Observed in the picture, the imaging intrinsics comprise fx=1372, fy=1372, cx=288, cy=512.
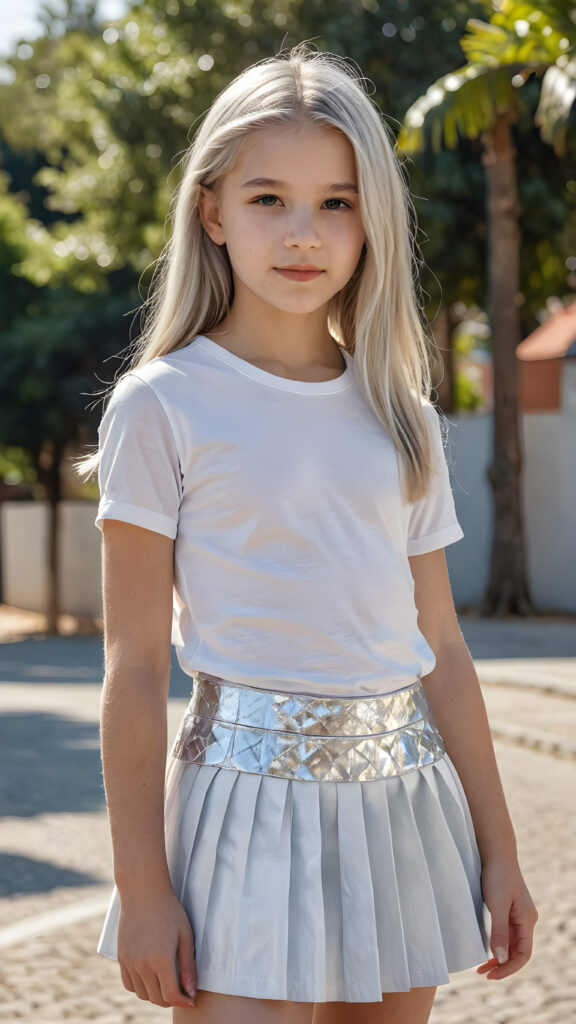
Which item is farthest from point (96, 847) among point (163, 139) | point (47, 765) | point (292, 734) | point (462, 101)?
point (163, 139)

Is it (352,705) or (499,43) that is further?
(499,43)

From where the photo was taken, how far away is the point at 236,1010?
1.81 meters

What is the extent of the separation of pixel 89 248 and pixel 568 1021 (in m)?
19.3

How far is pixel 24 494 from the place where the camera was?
32969mm

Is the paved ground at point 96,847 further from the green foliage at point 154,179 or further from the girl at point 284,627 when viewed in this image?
→ the green foliage at point 154,179

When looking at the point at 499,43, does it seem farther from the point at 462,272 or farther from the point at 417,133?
the point at 462,272

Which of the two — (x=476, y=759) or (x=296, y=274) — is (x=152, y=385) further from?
(x=476, y=759)

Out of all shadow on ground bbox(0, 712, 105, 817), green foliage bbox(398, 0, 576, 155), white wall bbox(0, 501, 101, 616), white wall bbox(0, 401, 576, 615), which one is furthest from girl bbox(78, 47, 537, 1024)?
white wall bbox(0, 501, 101, 616)

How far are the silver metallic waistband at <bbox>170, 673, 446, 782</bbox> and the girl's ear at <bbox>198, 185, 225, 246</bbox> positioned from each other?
679 mm

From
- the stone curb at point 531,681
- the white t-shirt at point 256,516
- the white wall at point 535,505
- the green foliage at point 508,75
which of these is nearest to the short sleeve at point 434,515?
the white t-shirt at point 256,516

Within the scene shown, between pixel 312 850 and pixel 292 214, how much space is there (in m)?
0.90

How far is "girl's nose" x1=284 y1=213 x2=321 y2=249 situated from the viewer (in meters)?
1.99

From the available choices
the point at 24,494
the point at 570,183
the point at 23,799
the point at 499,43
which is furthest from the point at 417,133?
the point at 24,494

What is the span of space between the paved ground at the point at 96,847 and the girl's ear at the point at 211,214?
2.56 m
